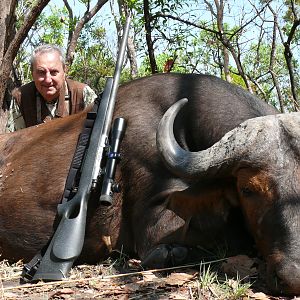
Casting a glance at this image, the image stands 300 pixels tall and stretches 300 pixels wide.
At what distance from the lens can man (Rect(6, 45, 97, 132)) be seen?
7500 millimetres

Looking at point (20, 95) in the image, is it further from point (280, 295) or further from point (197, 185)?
point (280, 295)

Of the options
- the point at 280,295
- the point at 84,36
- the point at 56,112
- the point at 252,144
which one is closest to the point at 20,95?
the point at 56,112

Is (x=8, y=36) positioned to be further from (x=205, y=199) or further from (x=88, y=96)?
(x=205, y=199)

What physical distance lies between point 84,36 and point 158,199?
29847 millimetres

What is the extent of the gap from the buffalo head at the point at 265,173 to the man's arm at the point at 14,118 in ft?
14.5

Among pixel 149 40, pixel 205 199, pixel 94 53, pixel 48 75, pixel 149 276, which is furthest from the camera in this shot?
pixel 94 53

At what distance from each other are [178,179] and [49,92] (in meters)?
3.27

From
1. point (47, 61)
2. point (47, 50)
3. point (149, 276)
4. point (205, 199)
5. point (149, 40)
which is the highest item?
point (149, 40)

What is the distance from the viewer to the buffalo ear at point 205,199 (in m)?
4.26

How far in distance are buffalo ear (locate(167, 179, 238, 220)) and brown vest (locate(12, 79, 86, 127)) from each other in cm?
343

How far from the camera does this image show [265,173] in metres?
3.82

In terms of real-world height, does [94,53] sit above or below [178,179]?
above

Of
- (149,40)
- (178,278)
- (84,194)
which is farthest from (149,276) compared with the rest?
(149,40)

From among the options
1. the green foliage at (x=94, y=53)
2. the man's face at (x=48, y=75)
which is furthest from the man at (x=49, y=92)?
the green foliage at (x=94, y=53)
